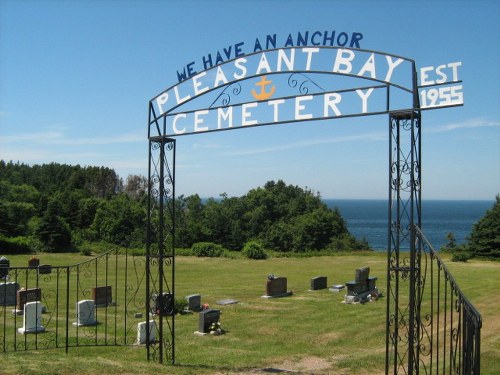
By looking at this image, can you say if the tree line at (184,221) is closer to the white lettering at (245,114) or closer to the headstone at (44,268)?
the headstone at (44,268)

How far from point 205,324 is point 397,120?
8781mm

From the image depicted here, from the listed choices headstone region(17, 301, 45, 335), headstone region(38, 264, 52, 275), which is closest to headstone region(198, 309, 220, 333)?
headstone region(17, 301, 45, 335)

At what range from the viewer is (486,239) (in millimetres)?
39500

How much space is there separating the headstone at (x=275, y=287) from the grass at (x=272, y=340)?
57 cm

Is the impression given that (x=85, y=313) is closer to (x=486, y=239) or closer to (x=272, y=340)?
(x=272, y=340)

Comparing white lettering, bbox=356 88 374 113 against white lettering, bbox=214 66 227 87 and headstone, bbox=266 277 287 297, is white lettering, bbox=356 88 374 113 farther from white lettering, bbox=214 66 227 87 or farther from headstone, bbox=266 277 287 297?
headstone, bbox=266 277 287 297

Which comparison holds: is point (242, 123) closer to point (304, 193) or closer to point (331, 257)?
point (331, 257)

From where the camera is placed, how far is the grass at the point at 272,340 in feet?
31.1

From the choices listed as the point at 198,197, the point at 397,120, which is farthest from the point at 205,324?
the point at 198,197

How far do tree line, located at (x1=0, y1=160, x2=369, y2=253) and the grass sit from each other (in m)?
21.4

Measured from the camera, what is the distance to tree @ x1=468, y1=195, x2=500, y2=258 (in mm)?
39062

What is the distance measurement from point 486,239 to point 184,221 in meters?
32.0

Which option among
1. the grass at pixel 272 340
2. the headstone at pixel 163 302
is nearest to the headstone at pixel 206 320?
the grass at pixel 272 340

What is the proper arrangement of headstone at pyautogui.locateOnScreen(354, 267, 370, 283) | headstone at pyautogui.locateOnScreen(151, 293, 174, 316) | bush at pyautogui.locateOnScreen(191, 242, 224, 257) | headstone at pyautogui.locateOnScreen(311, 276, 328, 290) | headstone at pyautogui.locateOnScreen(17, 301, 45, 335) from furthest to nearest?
1. bush at pyautogui.locateOnScreen(191, 242, 224, 257)
2. headstone at pyautogui.locateOnScreen(311, 276, 328, 290)
3. headstone at pyautogui.locateOnScreen(354, 267, 370, 283)
4. headstone at pyautogui.locateOnScreen(17, 301, 45, 335)
5. headstone at pyautogui.locateOnScreen(151, 293, 174, 316)
